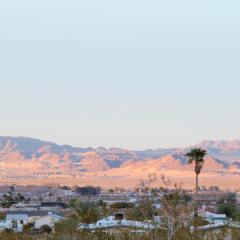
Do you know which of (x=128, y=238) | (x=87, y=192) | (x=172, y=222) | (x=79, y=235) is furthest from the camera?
(x=87, y=192)

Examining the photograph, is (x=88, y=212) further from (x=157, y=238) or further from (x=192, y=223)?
(x=157, y=238)

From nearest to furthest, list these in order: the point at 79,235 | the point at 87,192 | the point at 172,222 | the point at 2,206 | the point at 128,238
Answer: the point at 172,222 → the point at 128,238 → the point at 79,235 → the point at 2,206 → the point at 87,192

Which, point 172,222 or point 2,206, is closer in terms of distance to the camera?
point 172,222

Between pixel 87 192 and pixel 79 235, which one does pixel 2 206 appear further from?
pixel 79 235

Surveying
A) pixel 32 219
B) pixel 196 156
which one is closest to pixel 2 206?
pixel 32 219

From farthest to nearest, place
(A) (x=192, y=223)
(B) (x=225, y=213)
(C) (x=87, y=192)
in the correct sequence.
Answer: (C) (x=87, y=192), (B) (x=225, y=213), (A) (x=192, y=223)

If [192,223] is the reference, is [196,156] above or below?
above

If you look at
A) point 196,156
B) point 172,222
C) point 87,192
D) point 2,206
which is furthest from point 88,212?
point 87,192

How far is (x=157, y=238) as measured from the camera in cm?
3628

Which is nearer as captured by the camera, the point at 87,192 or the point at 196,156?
the point at 196,156

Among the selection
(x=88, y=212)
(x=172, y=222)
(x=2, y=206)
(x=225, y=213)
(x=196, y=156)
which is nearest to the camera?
(x=172, y=222)

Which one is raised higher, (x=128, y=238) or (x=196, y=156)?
(x=196, y=156)

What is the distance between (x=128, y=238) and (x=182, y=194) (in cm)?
312

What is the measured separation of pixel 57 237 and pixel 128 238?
11247mm
